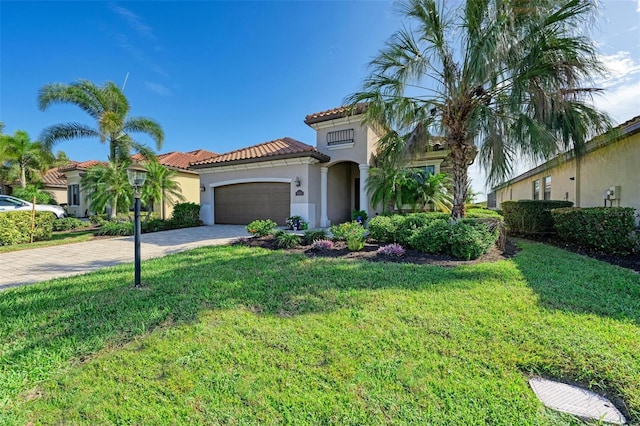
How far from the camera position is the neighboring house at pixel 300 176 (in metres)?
12.8

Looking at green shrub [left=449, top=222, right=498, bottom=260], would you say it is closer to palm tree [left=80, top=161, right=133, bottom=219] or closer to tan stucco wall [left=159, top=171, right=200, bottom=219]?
palm tree [left=80, top=161, right=133, bottom=219]

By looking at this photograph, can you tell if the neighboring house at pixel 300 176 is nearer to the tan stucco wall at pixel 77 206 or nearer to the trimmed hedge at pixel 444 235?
the trimmed hedge at pixel 444 235

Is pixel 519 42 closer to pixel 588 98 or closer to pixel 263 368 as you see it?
pixel 588 98

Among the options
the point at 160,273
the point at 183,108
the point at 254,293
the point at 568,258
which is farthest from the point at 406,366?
the point at 183,108

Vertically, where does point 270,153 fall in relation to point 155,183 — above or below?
above

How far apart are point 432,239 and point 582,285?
8.94 feet

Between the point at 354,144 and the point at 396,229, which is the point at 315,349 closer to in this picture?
the point at 396,229

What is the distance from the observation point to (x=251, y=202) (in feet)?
48.8

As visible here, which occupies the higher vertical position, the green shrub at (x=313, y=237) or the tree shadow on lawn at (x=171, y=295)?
the green shrub at (x=313, y=237)

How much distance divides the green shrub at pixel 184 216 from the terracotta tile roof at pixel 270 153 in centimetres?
246

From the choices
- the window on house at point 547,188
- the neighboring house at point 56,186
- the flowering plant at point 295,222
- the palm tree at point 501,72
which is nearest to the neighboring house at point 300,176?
the flowering plant at point 295,222

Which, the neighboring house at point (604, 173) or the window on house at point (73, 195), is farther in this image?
the window on house at point (73, 195)

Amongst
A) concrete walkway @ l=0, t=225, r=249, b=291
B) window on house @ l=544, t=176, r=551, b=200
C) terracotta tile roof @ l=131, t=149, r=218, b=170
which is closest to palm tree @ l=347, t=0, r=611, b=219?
concrete walkway @ l=0, t=225, r=249, b=291

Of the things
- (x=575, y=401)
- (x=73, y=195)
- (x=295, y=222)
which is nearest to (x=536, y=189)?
(x=295, y=222)
